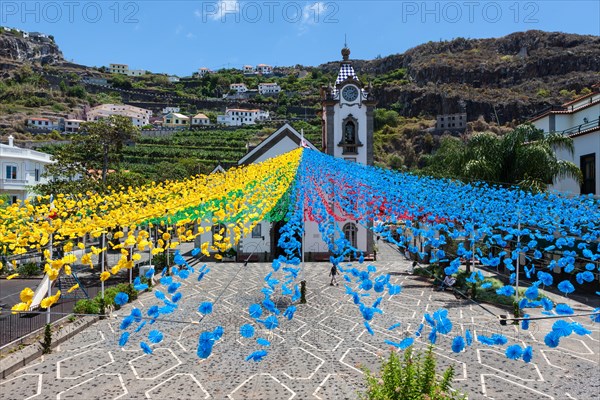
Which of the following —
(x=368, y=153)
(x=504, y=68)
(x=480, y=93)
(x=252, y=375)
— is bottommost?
(x=252, y=375)

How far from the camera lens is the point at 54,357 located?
39.0 feet

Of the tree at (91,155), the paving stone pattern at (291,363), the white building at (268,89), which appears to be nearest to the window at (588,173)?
the paving stone pattern at (291,363)

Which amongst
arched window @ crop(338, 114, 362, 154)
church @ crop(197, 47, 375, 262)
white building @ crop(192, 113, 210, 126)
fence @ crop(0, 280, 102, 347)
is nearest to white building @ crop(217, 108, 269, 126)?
white building @ crop(192, 113, 210, 126)

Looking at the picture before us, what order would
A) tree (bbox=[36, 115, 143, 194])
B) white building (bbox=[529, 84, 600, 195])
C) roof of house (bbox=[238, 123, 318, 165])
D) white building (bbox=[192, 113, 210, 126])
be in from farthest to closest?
white building (bbox=[192, 113, 210, 126]) < roof of house (bbox=[238, 123, 318, 165]) < tree (bbox=[36, 115, 143, 194]) < white building (bbox=[529, 84, 600, 195])

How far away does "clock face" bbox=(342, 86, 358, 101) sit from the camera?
2964 cm

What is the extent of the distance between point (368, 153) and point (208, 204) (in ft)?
65.1

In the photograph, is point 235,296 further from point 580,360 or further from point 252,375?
point 580,360

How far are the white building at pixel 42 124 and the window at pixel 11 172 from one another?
8021 centimetres

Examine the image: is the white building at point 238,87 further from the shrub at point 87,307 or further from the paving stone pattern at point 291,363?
the paving stone pattern at point 291,363

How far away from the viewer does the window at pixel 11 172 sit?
4153 centimetres

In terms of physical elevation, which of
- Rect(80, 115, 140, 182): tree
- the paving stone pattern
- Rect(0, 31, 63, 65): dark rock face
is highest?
Rect(0, 31, 63, 65): dark rock face

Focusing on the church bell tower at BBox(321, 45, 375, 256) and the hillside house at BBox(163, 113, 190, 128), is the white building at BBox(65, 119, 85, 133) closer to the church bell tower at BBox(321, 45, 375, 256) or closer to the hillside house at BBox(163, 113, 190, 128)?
the hillside house at BBox(163, 113, 190, 128)

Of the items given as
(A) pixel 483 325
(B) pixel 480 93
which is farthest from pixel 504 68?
(A) pixel 483 325

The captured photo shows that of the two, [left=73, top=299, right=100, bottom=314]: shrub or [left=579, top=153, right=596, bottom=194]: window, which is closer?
[left=73, top=299, right=100, bottom=314]: shrub
